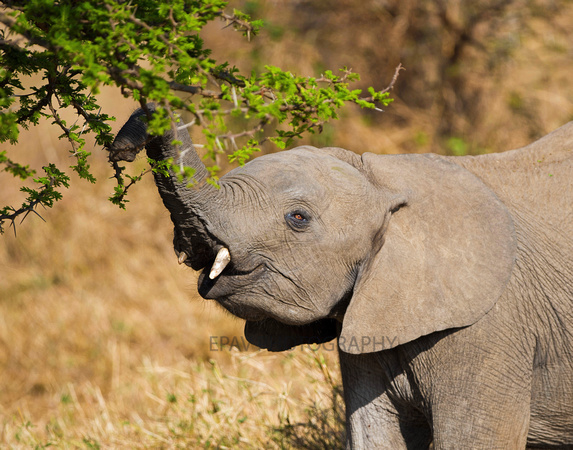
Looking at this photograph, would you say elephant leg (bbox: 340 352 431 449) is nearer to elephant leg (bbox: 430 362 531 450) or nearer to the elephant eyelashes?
elephant leg (bbox: 430 362 531 450)

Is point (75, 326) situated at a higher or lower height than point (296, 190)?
lower

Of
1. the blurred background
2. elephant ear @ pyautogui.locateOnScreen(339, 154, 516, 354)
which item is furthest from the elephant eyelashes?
the blurred background

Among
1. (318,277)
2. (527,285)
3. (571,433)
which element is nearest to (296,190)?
(318,277)

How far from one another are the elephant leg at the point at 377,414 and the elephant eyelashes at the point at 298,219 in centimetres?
Answer: 71

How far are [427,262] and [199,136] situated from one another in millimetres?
4238

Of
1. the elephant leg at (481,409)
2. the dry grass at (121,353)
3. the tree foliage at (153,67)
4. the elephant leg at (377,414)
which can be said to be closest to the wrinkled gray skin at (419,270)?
the elephant leg at (481,409)

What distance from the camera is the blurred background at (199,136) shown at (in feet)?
21.6

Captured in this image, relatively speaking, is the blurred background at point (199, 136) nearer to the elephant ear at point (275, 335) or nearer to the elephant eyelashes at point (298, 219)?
the elephant ear at point (275, 335)

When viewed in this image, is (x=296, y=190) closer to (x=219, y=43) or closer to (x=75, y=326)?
(x=75, y=326)

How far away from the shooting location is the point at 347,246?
2561 millimetres

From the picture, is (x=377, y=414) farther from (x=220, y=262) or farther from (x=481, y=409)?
(x=220, y=262)

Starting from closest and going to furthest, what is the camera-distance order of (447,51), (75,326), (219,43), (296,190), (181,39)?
1. (181,39)
2. (296,190)
3. (75,326)
4. (447,51)
5. (219,43)

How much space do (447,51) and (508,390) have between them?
5927 mm

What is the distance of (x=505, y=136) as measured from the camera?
7.54 m
